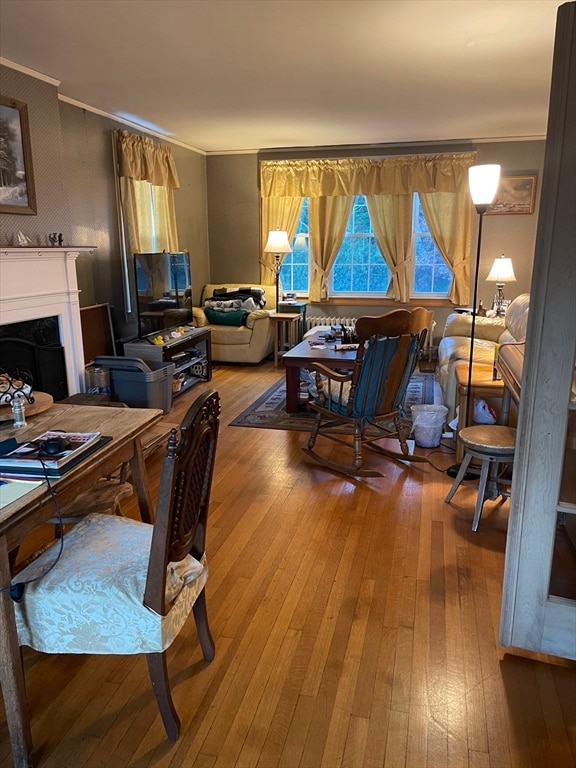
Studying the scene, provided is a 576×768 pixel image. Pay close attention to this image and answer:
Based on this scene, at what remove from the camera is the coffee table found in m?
4.18

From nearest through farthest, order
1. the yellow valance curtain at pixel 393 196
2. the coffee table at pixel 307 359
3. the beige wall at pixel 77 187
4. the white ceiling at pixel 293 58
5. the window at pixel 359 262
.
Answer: the white ceiling at pixel 293 58, the beige wall at pixel 77 187, the coffee table at pixel 307 359, the yellow valance curtain at pixel 393 196, the window at pixel 359 262

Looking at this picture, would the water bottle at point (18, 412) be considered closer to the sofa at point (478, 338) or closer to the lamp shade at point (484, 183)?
the lamp shade at point (484, 183)

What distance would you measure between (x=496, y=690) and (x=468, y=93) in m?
4.39

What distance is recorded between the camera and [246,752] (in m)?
1.53

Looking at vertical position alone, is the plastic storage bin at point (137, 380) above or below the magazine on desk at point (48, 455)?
below

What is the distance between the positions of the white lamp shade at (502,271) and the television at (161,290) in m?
3.36

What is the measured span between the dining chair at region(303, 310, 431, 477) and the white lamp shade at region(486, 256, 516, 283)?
2.77m

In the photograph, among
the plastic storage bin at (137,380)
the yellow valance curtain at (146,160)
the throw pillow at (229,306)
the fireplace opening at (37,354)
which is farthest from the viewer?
the throw pillow at (229,306)

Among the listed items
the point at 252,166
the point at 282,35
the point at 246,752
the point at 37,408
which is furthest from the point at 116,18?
the point at 252,166

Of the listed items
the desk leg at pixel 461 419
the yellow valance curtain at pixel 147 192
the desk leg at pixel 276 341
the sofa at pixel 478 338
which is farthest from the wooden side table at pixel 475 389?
the yellow valance curtain at pixel 147 192

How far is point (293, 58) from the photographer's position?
140 inches

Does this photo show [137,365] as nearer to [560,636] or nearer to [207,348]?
[207,348]

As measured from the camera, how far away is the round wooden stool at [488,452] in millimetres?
2617

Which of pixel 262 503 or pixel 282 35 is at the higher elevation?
pixel 282 35
